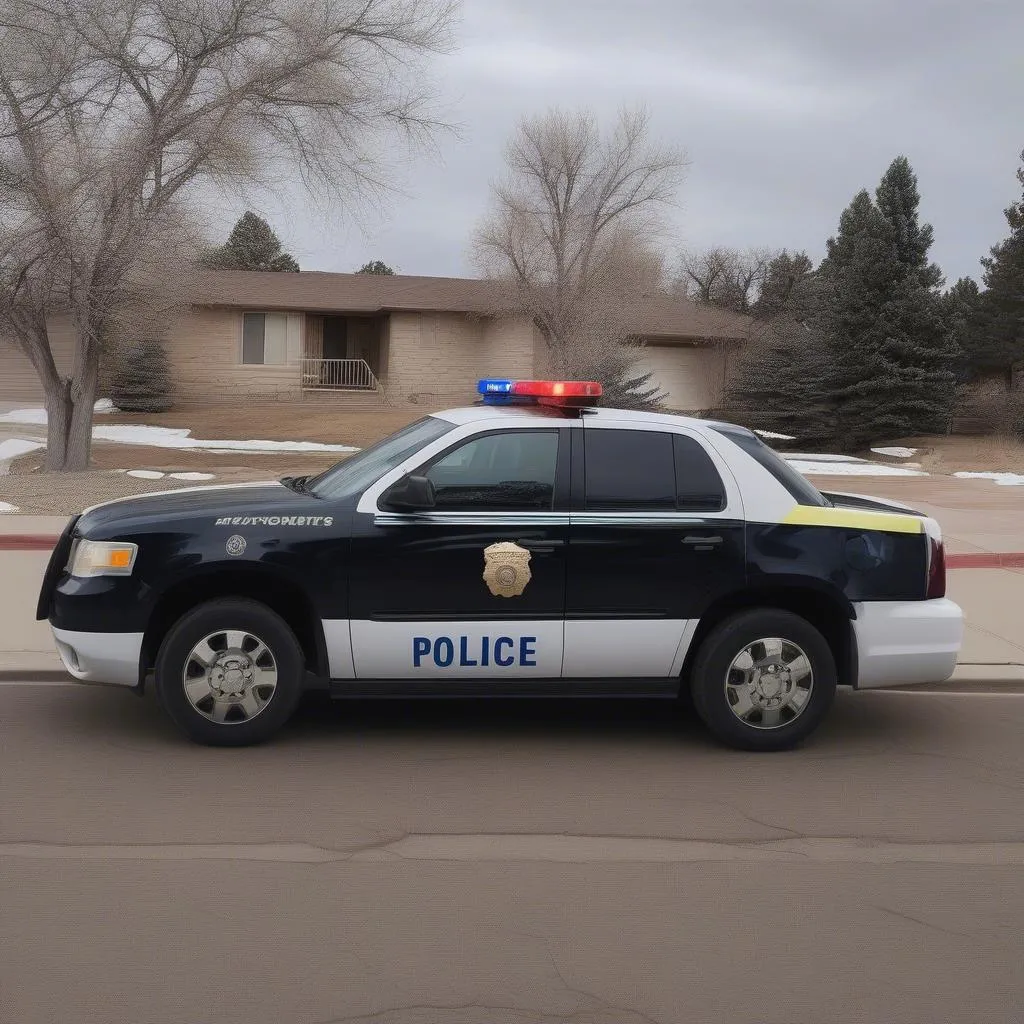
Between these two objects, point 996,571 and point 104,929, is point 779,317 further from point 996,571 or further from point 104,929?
point 104,929

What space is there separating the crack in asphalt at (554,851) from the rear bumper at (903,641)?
1435 millimetres

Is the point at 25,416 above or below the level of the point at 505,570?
above

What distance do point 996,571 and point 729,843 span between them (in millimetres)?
8933

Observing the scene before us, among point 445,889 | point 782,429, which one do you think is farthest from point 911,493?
point 445,889

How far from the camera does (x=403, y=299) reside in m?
41.7

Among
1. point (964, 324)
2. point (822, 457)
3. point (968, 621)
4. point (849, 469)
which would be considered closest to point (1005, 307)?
point (964, 324)

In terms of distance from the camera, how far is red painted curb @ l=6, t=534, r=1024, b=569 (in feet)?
44.9

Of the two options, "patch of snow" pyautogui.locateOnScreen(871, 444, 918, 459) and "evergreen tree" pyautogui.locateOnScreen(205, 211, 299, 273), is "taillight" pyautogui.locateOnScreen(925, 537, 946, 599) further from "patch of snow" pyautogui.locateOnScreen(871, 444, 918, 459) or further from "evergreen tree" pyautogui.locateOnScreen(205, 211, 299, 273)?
"evergreen tree" pyautogui.locateOnScreen(205, 211, 299, 273)

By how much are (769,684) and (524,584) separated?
134 centimetres

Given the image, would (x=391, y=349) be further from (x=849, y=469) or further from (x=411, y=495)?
(x=411, y=495)

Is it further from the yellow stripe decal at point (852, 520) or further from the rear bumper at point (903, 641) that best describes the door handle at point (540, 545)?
the rear bumper at point (903, 641)

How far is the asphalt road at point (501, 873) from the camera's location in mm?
4012

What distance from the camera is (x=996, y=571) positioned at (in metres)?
13.4

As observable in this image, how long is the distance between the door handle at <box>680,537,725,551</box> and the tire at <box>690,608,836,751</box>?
0.38 m
